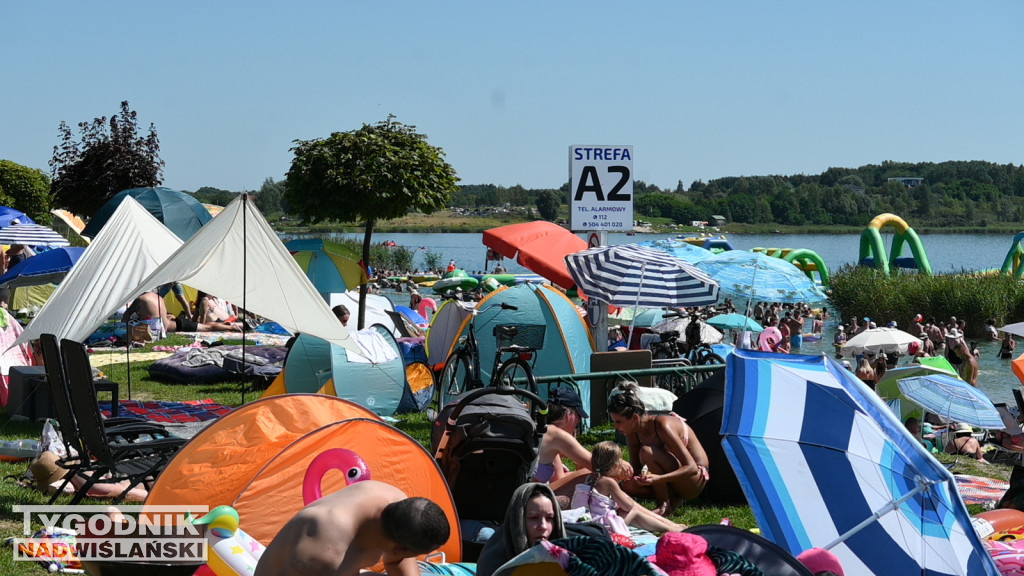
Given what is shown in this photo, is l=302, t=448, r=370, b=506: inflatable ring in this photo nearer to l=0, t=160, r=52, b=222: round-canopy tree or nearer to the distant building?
l=0, t=160, r=52, b=222: round-canopy tree

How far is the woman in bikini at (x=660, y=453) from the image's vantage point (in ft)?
21.9

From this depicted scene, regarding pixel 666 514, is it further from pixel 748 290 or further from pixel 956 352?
pixel 956 352

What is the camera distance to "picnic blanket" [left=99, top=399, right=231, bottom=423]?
9.23 metres

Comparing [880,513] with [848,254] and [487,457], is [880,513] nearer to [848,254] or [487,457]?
[487,457]

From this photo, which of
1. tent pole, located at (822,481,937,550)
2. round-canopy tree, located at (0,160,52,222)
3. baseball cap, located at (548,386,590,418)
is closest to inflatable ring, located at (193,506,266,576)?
tent pole, located at (822,481,937,550)

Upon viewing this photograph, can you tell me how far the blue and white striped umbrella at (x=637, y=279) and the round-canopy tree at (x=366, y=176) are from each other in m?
4.23

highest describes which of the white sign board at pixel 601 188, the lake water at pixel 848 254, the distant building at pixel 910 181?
the distant building at pixel 910 181

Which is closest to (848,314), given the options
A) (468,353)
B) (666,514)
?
(468,353)

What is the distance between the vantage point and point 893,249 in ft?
156

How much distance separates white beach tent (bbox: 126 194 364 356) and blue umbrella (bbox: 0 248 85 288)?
9579mm

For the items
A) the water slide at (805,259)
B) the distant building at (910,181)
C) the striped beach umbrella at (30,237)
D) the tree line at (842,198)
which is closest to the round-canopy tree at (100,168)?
the striped beach umbrella at (30,237)

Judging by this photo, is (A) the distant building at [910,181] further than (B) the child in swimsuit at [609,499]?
Yes

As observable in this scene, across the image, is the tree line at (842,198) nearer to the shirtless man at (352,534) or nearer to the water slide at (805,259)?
the water slide at (805,259)

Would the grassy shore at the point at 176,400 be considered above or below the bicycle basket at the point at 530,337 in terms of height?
below
